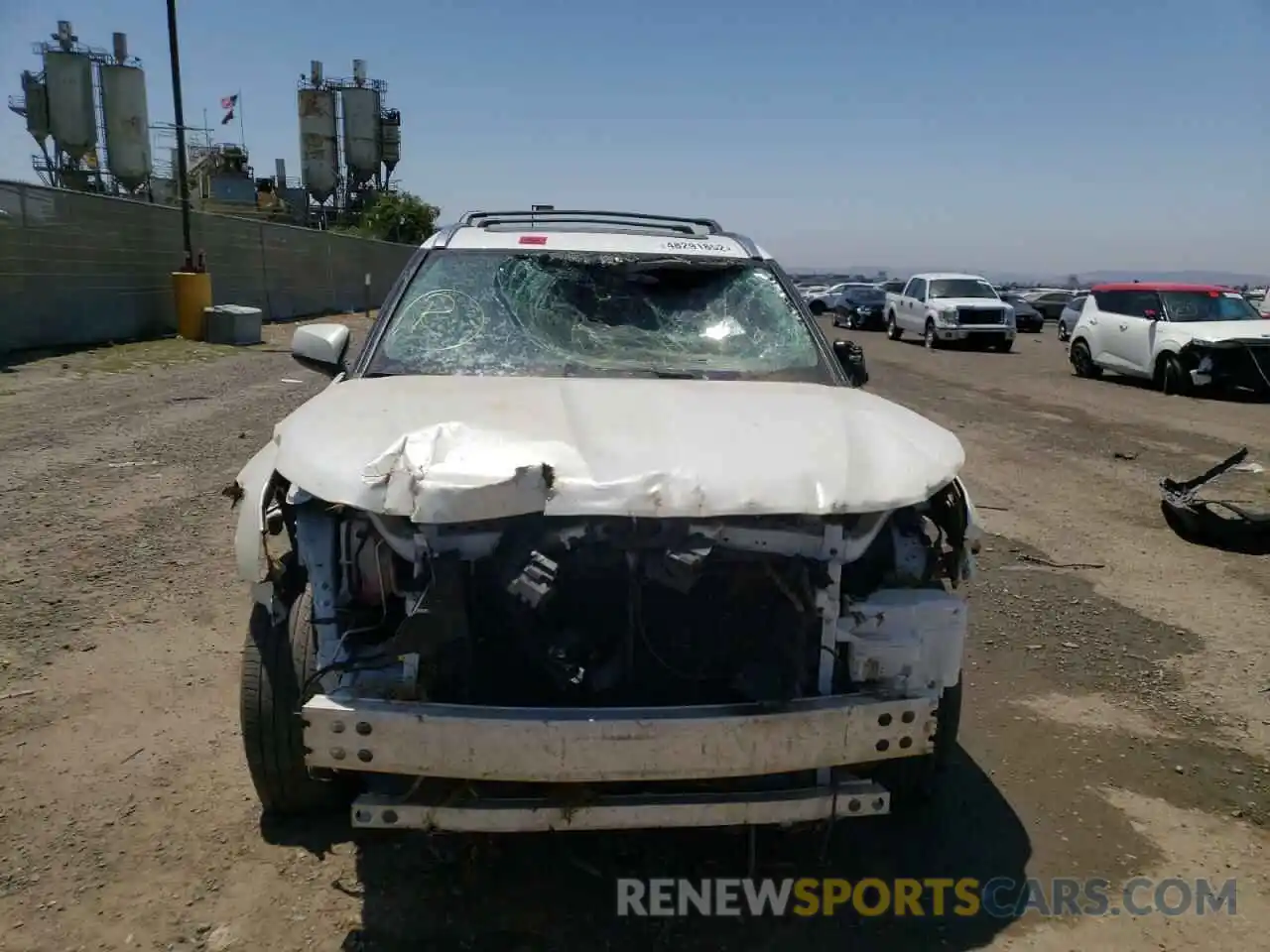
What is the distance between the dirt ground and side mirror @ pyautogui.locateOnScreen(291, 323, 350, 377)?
1369mm

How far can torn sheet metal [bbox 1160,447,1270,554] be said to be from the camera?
6.24m

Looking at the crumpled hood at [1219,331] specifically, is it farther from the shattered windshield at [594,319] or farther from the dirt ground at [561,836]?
the shattered windshield at [594,319]

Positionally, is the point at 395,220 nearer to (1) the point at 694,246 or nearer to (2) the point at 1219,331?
(2) the point at 1219,331

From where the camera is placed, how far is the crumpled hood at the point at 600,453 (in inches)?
94.9

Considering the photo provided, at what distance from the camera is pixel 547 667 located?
248 cm

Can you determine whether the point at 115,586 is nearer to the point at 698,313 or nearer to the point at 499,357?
the point at 499,357

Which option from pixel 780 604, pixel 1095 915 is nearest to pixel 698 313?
pixel 780 604

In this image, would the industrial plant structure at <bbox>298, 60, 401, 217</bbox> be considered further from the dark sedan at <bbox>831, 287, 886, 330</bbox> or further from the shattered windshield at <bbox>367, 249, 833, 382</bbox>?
the shattered windshield at <bbox>367, 249, 833, 382</bbox>

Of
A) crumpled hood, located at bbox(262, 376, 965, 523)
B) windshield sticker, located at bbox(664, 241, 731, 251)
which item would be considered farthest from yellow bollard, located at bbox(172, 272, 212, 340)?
crumpled hood, located at bbox(262, 376, 965, 523)

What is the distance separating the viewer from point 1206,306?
1566 centimetres

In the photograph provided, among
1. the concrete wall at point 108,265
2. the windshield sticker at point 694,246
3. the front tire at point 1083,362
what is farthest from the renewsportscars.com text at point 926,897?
the front tire at point 1083,362

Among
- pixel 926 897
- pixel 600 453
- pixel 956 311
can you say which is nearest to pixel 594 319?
pixel 600 453

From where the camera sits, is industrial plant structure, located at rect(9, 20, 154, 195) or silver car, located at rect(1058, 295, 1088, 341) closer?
silver car, located at rect(1058, 295, 1088, 341)

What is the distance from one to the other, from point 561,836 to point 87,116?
192 ft
